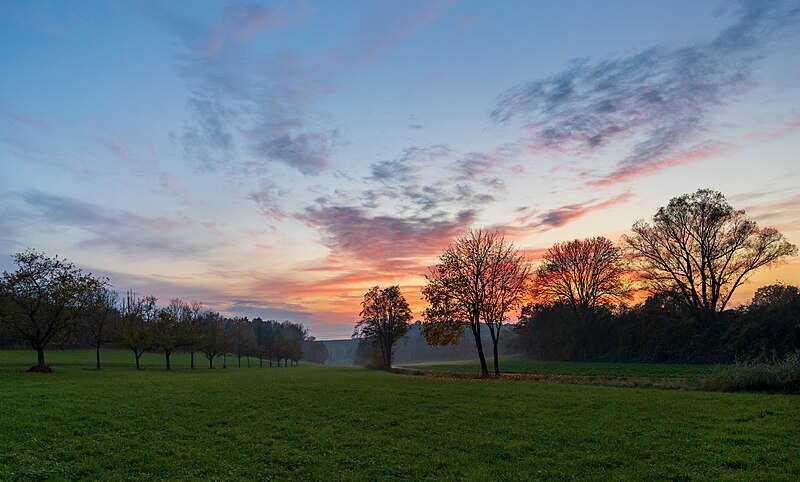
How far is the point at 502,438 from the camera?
1546 centimetres

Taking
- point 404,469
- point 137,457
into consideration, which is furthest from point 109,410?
point 404,469

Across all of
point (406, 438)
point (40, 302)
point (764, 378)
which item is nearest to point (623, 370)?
point (764, 378)

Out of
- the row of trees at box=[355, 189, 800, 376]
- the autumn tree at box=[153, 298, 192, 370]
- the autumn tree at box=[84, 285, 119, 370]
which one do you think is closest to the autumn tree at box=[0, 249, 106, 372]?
the autumn tree at box=[84, 285, 119, 370]

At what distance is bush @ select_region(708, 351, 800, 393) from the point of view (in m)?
24.4

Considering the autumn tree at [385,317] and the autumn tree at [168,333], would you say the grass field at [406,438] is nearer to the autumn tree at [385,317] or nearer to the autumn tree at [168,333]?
the autumn tree at [168,333]

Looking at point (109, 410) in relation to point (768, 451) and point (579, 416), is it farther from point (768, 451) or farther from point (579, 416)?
point (768, 451)

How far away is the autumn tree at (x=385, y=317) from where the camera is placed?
89562 mm

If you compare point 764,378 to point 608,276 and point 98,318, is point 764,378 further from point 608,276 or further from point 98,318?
point 98,318

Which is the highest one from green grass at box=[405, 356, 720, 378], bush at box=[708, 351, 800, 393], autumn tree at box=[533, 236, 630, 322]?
autumn tree at box=[533, 236, 630, 322]

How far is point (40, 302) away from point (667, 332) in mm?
82973

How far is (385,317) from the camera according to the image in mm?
90500

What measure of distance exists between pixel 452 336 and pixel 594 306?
138 feet

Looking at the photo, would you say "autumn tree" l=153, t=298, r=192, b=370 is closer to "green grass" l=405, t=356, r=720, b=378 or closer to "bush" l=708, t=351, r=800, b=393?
"green grass" l=405, t=356, r=720, b=378

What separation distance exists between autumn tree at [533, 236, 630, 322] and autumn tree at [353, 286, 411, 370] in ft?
92.9
